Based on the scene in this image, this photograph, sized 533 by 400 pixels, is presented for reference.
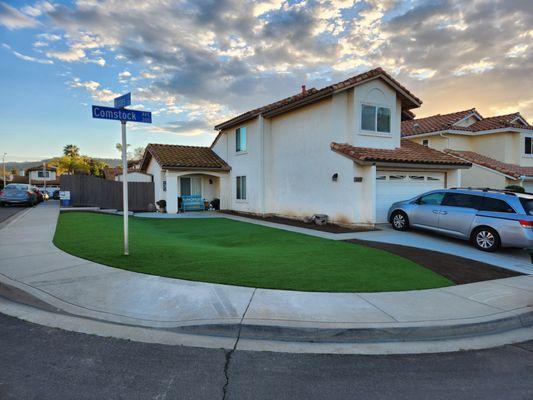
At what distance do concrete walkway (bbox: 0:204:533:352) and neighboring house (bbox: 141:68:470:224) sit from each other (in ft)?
25.3

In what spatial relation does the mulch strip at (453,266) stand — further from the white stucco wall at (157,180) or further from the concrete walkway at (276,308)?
the white stucco wall at (157,180)

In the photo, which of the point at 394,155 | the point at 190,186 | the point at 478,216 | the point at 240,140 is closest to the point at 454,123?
the point at 394,155

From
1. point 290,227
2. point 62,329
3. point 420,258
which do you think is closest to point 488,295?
point 420,258

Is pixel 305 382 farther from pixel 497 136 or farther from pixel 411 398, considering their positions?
pixel 497 136

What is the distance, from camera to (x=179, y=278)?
6.35 m

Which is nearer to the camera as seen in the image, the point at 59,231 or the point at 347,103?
the point at 59,231

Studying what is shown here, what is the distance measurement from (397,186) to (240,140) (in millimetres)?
10022

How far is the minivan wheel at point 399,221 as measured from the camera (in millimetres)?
13008

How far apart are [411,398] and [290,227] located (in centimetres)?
1133

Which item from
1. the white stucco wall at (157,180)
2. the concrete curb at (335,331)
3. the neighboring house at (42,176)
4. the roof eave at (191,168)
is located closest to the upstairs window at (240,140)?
the roof eave at (191,168)

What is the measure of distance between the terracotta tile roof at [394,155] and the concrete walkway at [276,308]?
7359 millimetres

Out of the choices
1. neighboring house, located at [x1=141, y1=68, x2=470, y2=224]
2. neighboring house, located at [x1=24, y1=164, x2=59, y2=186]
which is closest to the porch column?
neighboring house, located at [x1=141, y1=68, x2=470, y2=224]

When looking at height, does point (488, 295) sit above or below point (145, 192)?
below

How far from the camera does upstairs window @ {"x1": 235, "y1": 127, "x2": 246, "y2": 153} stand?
68.5ft
